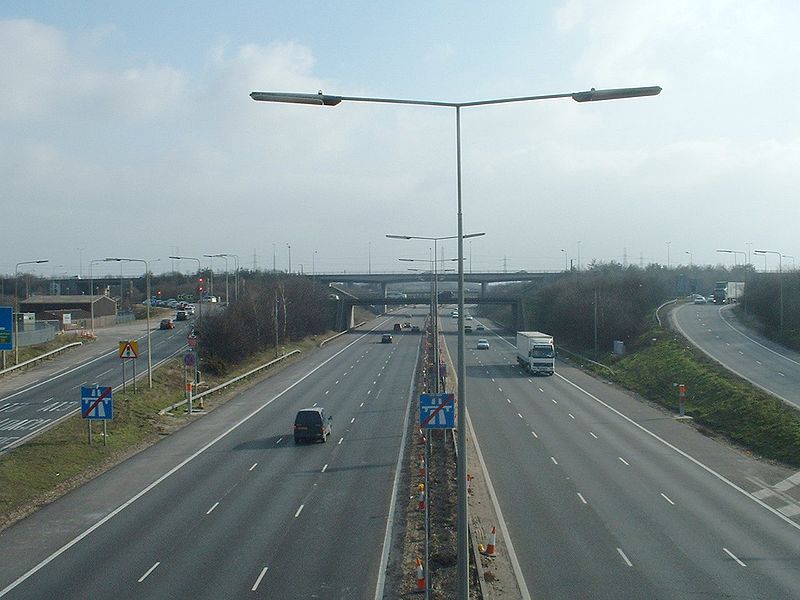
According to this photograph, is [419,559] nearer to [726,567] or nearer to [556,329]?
[726,567]

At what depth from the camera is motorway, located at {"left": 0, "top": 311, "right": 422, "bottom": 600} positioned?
53.1ft

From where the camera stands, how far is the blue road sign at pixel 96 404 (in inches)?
1171

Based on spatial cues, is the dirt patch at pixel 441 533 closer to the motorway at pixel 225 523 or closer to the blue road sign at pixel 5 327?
the motorway at pixel 225 523

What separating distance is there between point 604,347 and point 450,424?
65.7m

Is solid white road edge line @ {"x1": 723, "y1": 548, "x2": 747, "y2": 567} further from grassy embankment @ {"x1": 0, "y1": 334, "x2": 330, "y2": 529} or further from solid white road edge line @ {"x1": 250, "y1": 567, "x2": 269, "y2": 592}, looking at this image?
grassy embankment @ {"x1": 0, "y1": 334, "x2": 330, "y2": 529}

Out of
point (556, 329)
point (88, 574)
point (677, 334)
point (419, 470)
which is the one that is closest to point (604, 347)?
point (677, 334)

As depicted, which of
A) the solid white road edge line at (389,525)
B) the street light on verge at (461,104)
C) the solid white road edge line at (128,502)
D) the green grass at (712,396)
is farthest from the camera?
the green grass at (712,396)

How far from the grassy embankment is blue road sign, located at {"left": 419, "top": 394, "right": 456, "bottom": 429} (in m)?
12.1

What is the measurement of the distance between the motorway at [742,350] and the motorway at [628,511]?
9175 millimetres

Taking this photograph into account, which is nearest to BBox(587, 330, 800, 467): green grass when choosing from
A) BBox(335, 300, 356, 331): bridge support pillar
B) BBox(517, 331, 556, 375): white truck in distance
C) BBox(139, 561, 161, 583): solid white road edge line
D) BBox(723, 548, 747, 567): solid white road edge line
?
BBox(517, 331, 556, 375): white truck in distance

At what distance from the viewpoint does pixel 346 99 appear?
12664 millimetres

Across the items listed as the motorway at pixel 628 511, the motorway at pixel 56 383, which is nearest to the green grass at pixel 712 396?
the motorway at pixel 628 511

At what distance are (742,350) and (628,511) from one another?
44825 millimetres

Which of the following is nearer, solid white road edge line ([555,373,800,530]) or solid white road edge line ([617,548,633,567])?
solid white road edge line ([617,548,633,567])
